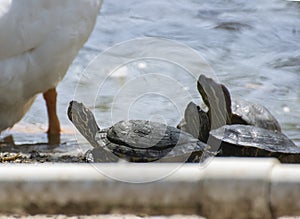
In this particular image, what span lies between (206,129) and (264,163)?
177 cm

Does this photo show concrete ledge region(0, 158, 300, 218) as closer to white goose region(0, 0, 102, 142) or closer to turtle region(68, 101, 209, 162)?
turtle region(68, 101, 209, 162)

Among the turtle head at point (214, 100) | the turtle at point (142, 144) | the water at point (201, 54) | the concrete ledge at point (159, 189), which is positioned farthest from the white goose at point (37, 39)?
the concrete ledge at point (159, 189)

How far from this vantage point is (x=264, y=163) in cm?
158

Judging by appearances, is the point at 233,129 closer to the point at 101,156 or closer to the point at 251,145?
the point at 251,145

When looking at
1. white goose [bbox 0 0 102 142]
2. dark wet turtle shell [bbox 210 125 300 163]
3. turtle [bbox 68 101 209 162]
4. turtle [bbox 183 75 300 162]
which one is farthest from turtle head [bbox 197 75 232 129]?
white goose [bbox 0 0 102 142]

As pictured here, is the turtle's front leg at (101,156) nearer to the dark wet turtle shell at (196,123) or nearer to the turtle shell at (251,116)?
the dark wet turtle shell at (196,123)

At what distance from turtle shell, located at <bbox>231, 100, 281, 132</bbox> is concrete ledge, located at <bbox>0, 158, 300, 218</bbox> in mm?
2072

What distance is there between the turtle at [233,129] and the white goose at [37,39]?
A: 76cm

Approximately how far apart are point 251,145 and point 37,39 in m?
1.24

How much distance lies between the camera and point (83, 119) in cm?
327

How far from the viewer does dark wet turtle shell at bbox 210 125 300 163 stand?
3.14 m

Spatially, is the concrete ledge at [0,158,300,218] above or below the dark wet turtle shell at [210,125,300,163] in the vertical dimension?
above

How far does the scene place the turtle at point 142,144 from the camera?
112 inches

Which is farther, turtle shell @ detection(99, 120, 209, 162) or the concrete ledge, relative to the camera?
turtle shell @ detection(99, 120, 209, 162)
